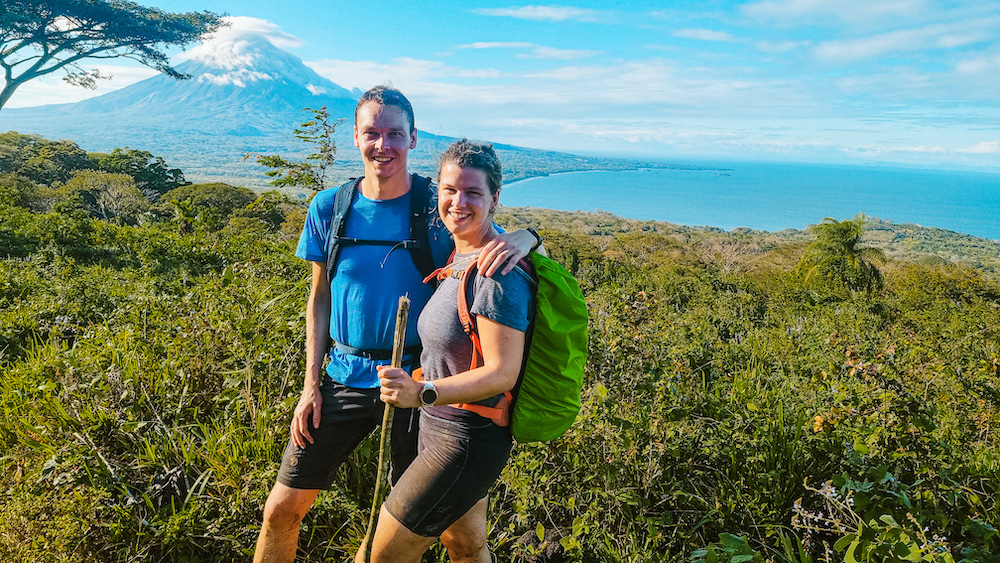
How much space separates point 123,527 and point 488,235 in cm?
192

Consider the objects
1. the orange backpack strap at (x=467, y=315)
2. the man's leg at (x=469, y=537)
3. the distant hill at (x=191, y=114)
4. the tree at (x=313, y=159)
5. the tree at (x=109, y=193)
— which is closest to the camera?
the orange backpack strap at (x=467, y=315)

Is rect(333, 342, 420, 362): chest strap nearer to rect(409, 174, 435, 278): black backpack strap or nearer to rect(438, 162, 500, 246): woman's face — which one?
rect(409, 174, 435, 278): black backpack strap

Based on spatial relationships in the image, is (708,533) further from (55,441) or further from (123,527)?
(55,441)

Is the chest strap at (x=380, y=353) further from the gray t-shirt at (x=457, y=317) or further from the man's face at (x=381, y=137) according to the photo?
the man's face at (x=381, y=137)

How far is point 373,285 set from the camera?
6.37 feet

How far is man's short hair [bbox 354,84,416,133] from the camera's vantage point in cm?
199

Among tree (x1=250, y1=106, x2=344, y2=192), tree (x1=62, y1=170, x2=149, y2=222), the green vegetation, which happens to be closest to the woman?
the green vegetation

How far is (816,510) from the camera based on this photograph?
2344 millimetres

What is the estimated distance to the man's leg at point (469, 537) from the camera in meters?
1.79

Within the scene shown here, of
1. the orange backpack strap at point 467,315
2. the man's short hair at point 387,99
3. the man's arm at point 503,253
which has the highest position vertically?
the man's short hair at point 387,99

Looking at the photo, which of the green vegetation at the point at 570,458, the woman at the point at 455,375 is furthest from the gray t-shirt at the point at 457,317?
the green vegetation at the point at 570,458

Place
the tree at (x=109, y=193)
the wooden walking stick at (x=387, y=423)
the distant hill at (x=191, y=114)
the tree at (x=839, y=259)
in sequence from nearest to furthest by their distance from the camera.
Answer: the wooden walking stick at (x=387, y=423) → the tree at (x=839, y=259) → the tree at (x=109, y=193) → the distant hill at (x=191, y=114)

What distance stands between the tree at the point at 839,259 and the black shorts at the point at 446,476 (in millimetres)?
18534

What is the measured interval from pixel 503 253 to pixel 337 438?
3.21 ft
